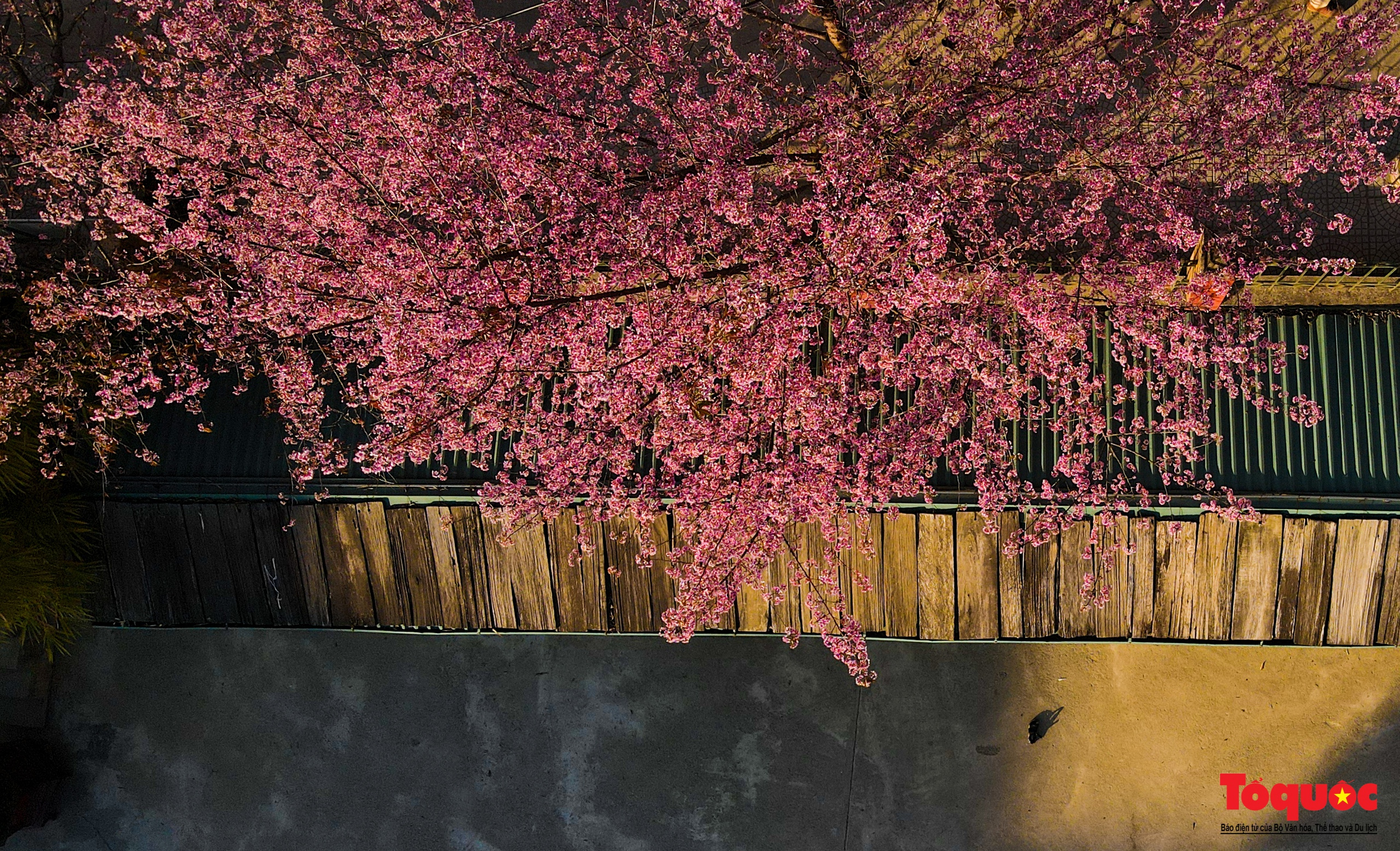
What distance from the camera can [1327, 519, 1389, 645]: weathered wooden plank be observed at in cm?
897

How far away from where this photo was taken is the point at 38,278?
9508mm

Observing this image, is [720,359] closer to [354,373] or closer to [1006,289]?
[1006,289]

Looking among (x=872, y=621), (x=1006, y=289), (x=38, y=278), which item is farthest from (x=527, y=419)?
(x=38, y=278)

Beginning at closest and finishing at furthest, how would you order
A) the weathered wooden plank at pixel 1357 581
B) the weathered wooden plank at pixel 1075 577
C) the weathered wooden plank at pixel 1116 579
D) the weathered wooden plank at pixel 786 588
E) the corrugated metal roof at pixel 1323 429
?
1. the corrugated metal roof at pixel 1323 429
2. the weathered wooden plank at pixel 1357 581
3. the weathered wooden plank at pixel 1116 579
4. the weathered wooden plank at pixel 1075 577
5. the weathered wooden plank at pixel 786 588

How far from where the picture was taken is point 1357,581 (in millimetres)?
9109

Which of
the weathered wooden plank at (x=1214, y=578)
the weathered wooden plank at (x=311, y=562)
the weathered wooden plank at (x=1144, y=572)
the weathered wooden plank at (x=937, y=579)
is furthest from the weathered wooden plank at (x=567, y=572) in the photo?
the weathered wooden plank at (x=1214, y=578)

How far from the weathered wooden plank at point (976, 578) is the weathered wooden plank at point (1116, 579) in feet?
3.84

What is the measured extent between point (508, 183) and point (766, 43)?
11.3 ft

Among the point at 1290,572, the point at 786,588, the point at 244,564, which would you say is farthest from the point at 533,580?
the point at 1290,572

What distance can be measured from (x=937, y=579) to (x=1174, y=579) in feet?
8.81

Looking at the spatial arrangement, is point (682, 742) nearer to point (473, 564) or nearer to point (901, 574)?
point (473, 564)

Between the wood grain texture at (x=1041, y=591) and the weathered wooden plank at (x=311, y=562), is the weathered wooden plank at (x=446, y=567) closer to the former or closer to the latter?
the weathered wooden plank at (x=311, y=562)

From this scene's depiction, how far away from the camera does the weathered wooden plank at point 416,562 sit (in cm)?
998

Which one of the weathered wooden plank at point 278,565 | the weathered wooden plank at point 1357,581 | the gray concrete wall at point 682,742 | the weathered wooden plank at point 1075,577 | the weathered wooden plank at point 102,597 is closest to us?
the weathered wooden plank at point 1357,581
